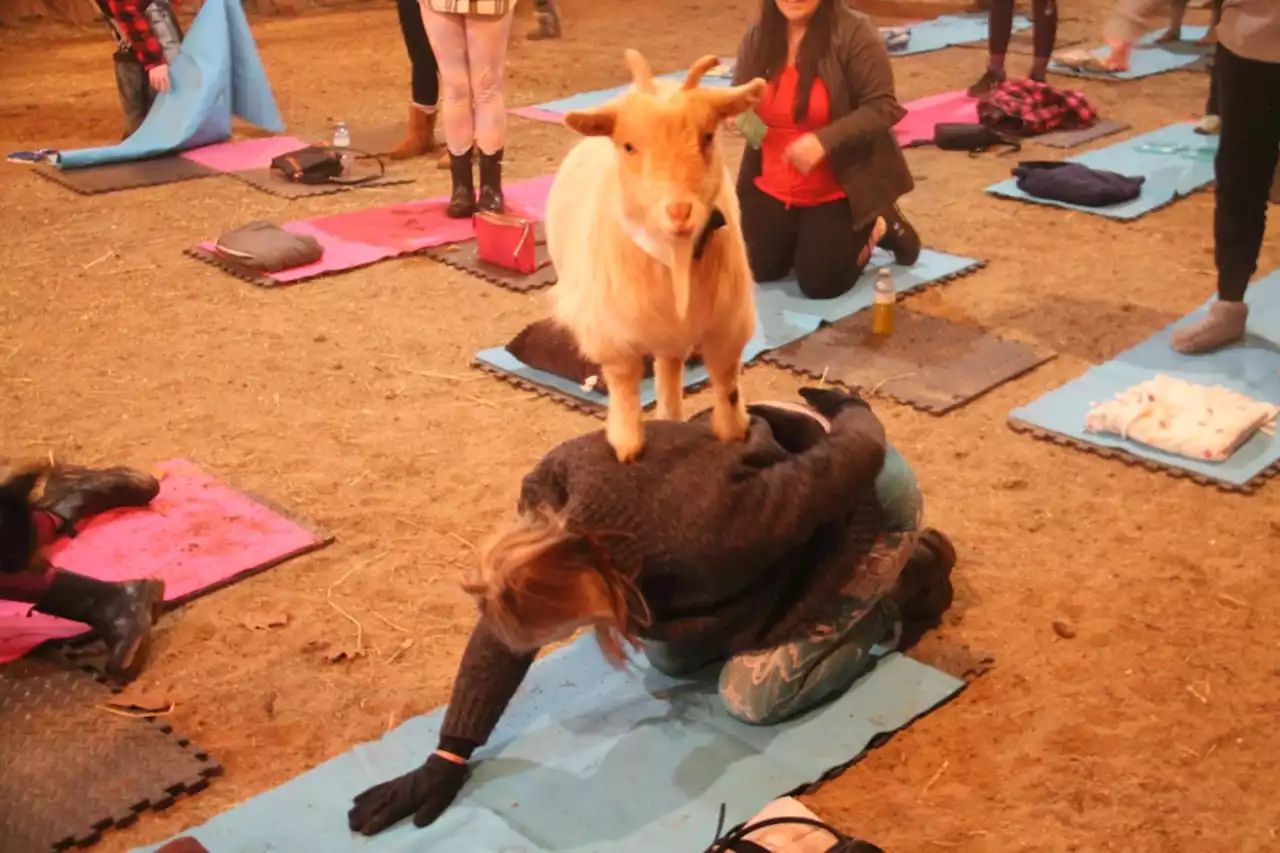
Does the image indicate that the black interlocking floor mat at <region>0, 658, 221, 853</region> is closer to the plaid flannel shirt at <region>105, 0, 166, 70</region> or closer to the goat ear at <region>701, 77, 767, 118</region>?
the goat ear at <region>701, 77, 767, 118</region>

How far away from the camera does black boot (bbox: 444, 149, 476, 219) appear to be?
4.65 m

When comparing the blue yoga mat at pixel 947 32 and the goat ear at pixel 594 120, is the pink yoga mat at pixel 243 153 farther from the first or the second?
the goat ear at pixel 594 120

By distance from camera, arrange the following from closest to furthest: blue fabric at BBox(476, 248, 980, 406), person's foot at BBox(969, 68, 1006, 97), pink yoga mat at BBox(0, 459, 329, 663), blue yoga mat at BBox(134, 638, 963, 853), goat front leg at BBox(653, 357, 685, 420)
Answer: blue yoga mat at BBox(134, 638, 963, 853)
goat front leg at BBox(653, 357, 685, 420)
pink yoga mat at BBox(0, 459, 329, 663)
blue fabric at BBox(476, 248, 980, 406)
person's foot at BBox(969, 68, 1006, 97)

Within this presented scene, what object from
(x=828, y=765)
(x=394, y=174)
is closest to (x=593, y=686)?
(x=828, y=765)

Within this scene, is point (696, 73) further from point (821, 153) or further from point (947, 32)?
point (947, 32)

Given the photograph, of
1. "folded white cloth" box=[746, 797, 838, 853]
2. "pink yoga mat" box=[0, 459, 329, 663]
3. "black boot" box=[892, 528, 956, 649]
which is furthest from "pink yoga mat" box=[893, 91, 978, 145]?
"folded white cloth" box=[746, 797, 838, 853]

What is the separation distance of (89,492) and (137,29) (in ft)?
11.2

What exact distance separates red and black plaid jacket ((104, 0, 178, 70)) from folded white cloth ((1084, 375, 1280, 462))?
430 cm

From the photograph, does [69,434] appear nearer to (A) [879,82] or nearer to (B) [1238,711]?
(A) [879,82]

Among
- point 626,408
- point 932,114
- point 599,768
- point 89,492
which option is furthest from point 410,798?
point 932,114

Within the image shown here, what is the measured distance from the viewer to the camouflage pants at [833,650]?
204 cm

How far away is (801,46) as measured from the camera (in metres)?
3.62

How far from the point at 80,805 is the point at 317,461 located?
3.90ft

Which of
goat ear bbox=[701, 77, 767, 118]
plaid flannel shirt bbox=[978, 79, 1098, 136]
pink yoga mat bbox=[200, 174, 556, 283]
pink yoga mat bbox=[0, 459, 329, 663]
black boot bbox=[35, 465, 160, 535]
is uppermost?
goat ear bbox=[701, 77, 767, 118]
